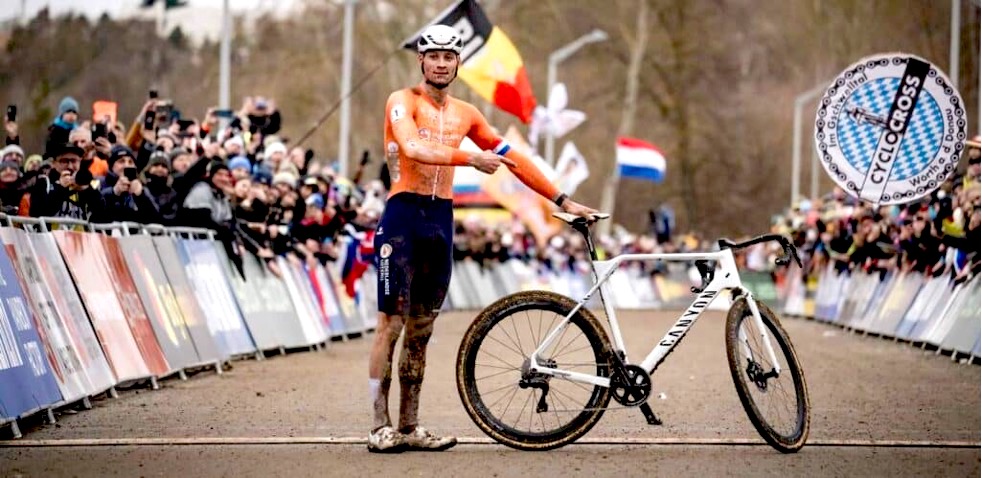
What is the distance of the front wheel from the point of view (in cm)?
944

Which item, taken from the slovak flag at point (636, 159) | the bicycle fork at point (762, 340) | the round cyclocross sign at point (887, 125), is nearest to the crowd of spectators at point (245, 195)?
the round cyclocross sign at point (887, 125)

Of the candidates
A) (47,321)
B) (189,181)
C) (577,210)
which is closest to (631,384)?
(577,210)

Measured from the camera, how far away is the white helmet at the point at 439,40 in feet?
31.0

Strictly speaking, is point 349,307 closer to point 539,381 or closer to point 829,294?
point 829,294

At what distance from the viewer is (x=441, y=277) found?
979 centimetres

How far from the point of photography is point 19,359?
1076cm

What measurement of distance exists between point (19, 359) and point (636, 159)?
119 feet

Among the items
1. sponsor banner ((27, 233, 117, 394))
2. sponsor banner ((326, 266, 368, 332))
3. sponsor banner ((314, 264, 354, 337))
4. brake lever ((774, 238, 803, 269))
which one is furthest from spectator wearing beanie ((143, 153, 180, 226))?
brake lever ((774, 238, 803, 269))

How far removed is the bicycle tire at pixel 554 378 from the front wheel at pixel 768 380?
67 cm

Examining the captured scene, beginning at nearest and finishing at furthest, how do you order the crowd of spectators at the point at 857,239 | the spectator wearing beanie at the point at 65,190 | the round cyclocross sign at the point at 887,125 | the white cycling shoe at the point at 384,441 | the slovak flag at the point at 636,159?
the white cycling shoe at the point at 384,441 → the spectator wearing beanie at the point at 65,190 → the round cyclocross sign at the point at 887,125 → the crowd of spectators at the point at 857,239 → the slovak flag at the point at 636,159

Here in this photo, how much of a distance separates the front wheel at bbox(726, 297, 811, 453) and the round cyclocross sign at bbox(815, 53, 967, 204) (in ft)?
15.7

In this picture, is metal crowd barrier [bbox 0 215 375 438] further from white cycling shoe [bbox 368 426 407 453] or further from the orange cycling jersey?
the orange cycling jersey

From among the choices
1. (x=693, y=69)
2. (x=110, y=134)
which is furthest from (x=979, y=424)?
(x=693, y=69)

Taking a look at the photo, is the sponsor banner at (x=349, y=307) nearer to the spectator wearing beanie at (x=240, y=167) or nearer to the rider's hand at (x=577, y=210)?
the spectator wearing beanie at (x=240, y=167)
